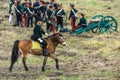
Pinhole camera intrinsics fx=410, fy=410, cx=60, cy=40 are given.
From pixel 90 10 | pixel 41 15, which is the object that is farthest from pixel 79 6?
pixel 41 15

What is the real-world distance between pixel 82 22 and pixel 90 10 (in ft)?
33.5

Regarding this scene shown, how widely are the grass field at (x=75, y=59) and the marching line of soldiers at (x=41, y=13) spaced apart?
0.78m

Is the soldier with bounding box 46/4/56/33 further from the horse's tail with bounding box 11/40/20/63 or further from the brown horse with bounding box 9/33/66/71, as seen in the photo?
the horse's tail with bounding box 11/40/20/63

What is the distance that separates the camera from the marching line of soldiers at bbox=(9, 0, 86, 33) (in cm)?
2502

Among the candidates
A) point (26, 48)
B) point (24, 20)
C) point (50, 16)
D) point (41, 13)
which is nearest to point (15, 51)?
point (26, 48)

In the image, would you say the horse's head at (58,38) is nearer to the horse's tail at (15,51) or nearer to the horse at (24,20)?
the horse's tail at (15,51)

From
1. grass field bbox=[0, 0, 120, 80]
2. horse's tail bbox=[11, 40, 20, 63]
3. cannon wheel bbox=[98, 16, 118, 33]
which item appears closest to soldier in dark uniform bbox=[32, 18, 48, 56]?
horse's tail bbox=[11, 40, 20, 63]

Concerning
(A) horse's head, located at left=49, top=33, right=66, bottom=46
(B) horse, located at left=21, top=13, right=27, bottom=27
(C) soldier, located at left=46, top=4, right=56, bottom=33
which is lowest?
(B) horse, located at left=21, top=13, right=27, bottom=27

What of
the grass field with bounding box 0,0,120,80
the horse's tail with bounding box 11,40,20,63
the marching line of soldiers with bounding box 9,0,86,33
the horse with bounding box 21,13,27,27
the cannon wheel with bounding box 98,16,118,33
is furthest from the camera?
the horse with bounding box 21,13,27,27

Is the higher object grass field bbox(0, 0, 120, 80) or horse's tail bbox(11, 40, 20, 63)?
horse's tail bbox(11, 40, 20, 63)

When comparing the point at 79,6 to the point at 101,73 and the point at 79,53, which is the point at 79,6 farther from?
the point at 101,73

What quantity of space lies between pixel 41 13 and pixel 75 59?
25.8 feet

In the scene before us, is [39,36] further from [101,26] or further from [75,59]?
[101,26]

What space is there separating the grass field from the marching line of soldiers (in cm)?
78
